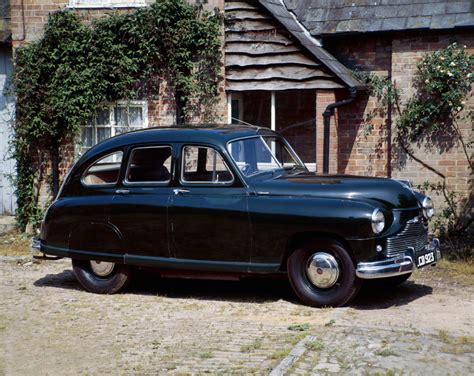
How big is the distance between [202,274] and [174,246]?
444 mm

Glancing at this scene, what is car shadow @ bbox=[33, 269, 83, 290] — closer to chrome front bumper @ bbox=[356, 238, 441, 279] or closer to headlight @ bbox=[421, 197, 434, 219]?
chrome front bumper @ bbox=[356, 238, 441, 279]

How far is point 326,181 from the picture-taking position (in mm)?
8461

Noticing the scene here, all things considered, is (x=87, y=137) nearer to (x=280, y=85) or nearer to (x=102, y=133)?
(x=102, y=133)

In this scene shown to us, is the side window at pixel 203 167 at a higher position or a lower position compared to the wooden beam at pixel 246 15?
lower

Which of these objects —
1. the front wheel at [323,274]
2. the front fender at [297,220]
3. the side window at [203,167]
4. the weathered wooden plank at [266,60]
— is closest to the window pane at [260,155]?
the side window at [203,167]


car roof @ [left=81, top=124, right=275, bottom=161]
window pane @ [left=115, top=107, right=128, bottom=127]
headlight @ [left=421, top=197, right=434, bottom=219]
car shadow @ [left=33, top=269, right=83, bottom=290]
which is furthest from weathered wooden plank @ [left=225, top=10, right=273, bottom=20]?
headlight @ [left=421, top=197, right=434, bottom=219]

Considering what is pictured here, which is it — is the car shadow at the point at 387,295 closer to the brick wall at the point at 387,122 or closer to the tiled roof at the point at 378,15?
the brick wall at the point at 387,122

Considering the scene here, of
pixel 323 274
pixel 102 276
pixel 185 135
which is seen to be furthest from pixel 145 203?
pixel 323 274

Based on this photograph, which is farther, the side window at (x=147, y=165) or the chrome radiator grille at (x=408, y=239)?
the side window at (x=147, y=165)

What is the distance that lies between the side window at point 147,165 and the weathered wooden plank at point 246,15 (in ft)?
14.3

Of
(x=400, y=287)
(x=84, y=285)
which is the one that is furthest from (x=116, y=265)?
(x=400, y=287)

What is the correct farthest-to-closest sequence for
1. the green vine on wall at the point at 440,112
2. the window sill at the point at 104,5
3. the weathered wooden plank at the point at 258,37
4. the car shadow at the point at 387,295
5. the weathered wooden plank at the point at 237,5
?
the window sill at the point at 104,5, the weathered wooden plank at the point at 237,5, the weathered wooden plank at the point at 258,37, the green vine on wall at the point at 440,112, the car shadow at the point at 387,295

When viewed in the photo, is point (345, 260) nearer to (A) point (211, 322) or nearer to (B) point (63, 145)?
(A) point (211, 322)

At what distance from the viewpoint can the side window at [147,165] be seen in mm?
9148
